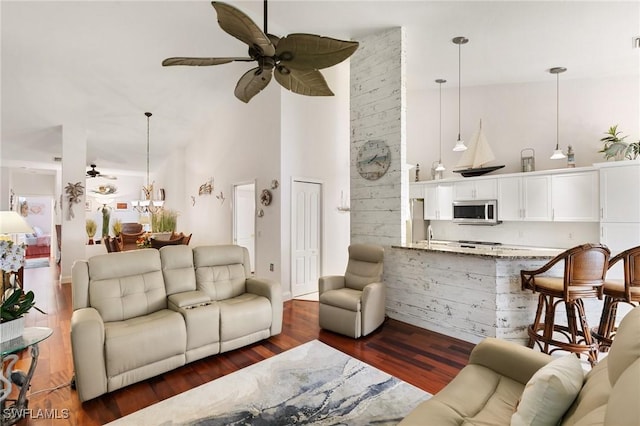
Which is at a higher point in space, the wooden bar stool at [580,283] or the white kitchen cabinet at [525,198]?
the white kitchen cabinet at [525,198]

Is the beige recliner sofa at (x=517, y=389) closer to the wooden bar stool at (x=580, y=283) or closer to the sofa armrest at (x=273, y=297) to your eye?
the wooden bar stool at (x=580, y=283)

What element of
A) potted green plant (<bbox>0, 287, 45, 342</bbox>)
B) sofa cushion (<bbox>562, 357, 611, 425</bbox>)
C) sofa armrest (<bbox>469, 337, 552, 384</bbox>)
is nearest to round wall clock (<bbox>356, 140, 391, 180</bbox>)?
sofa armrest (<bbox>469, 337, 552, 384</bbox>)

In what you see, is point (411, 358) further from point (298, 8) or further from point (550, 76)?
point (550, 76)

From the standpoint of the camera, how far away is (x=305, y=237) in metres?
5.36

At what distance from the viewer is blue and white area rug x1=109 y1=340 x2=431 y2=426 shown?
2.14m

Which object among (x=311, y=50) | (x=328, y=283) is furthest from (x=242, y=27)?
Result: (x=328, y=283)

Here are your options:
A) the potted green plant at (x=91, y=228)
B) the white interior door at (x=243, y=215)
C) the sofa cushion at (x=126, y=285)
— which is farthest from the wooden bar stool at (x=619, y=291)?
the potted green plant at (x=91, y=228)

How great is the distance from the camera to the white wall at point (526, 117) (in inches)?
174

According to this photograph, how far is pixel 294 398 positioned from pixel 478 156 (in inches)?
169

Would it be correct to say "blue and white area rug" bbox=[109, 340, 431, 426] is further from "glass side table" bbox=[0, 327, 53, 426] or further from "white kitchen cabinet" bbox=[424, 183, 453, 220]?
"white kitchen cabinet" bbox=[424, 183, 453, 220]

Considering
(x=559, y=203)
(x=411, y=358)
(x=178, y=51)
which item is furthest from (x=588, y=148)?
(x=178, y=51)

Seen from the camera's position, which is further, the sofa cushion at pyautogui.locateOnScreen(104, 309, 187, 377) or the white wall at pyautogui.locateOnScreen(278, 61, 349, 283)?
the white wall at pyautogui.locateOnScreen(278, 61, 349, 283)

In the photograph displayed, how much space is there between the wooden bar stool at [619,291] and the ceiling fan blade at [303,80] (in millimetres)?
2761

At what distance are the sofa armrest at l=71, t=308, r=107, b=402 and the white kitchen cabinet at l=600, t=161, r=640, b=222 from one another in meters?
5.79
